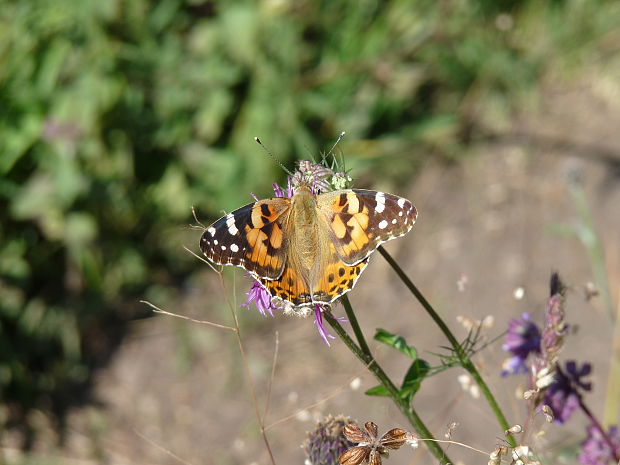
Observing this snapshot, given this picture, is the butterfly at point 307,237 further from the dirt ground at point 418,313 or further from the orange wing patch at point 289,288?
the dirt ground at point 418,313

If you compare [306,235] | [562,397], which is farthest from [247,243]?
[562,397]

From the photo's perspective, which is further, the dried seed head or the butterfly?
the butterfly

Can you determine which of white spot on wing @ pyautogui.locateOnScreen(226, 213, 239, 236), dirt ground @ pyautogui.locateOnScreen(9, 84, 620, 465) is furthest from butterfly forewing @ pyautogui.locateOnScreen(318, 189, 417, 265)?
dirt ground @ pyautogui.locateOnScreen(9, 84, 620, 465)

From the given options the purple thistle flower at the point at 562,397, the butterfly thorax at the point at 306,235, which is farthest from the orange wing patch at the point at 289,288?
the purple thistle flower at the point at 562,397

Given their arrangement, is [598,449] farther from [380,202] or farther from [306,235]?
[306,235]

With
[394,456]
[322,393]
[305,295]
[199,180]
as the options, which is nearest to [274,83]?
[199,180]

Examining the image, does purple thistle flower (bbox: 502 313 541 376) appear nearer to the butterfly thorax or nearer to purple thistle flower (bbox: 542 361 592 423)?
purple thistle flower (bbox: 542 361 592 423)
